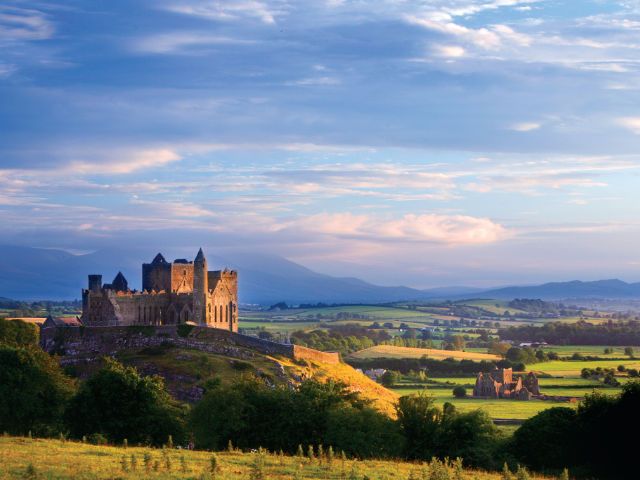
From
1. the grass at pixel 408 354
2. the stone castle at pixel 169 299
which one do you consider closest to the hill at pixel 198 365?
the stone castle at pixel 169 299

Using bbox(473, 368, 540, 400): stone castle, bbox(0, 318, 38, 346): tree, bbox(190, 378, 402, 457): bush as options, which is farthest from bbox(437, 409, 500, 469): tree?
bbox(473, 368, 540, 400): stone castle

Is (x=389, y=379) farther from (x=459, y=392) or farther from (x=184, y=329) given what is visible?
(x=184, y=329)

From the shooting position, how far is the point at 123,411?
5544 centimetres

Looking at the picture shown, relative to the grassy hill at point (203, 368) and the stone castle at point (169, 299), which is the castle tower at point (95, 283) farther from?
the grassy hill at point (203, 368)

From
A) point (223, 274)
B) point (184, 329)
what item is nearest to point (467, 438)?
point (184, 329)

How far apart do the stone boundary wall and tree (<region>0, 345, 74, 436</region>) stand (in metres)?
24.5

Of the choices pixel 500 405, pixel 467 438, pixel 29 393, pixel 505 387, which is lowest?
pixel 500 405

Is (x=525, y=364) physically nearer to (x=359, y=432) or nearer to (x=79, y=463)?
(x=359, y=432)

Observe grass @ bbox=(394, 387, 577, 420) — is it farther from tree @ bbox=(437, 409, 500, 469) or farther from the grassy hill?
tree @ bbox=(437, 409, 500, 469)

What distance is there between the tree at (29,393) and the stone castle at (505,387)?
73475 mm

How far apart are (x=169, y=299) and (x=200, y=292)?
13.7ft

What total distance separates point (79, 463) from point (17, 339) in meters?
61.5

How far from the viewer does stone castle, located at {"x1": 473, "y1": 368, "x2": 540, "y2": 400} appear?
121m

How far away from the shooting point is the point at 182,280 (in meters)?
103
